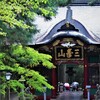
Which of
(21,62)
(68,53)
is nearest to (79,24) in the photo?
(68,53)

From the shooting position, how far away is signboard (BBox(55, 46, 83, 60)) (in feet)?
79.8

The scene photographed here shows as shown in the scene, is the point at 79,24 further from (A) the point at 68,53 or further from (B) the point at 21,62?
(B) the point at 21,62

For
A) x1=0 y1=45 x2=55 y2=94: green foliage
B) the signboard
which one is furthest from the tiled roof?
x1=0 y1=45 x2=55 y2=94: green foliage

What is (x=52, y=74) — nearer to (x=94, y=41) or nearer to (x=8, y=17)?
(x=94, y=41)

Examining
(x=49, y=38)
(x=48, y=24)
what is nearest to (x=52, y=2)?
(x=49, y=38)

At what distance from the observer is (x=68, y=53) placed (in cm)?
2436

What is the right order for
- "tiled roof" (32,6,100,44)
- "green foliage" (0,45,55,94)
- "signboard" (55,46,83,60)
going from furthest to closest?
"signboard" (55,46,83,60) < "tiled roof" (32,6,100,44) < "green foliage" (0,45,55,94)

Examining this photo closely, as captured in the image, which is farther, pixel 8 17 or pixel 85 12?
pixel 85 12

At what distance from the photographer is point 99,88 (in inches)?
872

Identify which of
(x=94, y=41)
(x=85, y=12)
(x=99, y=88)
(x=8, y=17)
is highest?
(x=85, y=12)

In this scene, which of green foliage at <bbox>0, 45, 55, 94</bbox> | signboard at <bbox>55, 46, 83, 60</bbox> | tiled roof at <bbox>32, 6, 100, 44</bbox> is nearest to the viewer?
green foliage at <bbox>0, 45, 55, 94</bbox>

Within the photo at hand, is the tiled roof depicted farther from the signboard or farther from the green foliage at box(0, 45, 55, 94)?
the green foliage at box(0, 45, 55, 94)

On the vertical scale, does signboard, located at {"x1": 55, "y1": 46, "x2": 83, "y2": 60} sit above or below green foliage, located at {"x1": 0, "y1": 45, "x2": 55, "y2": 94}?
above

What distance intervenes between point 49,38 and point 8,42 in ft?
33.3
